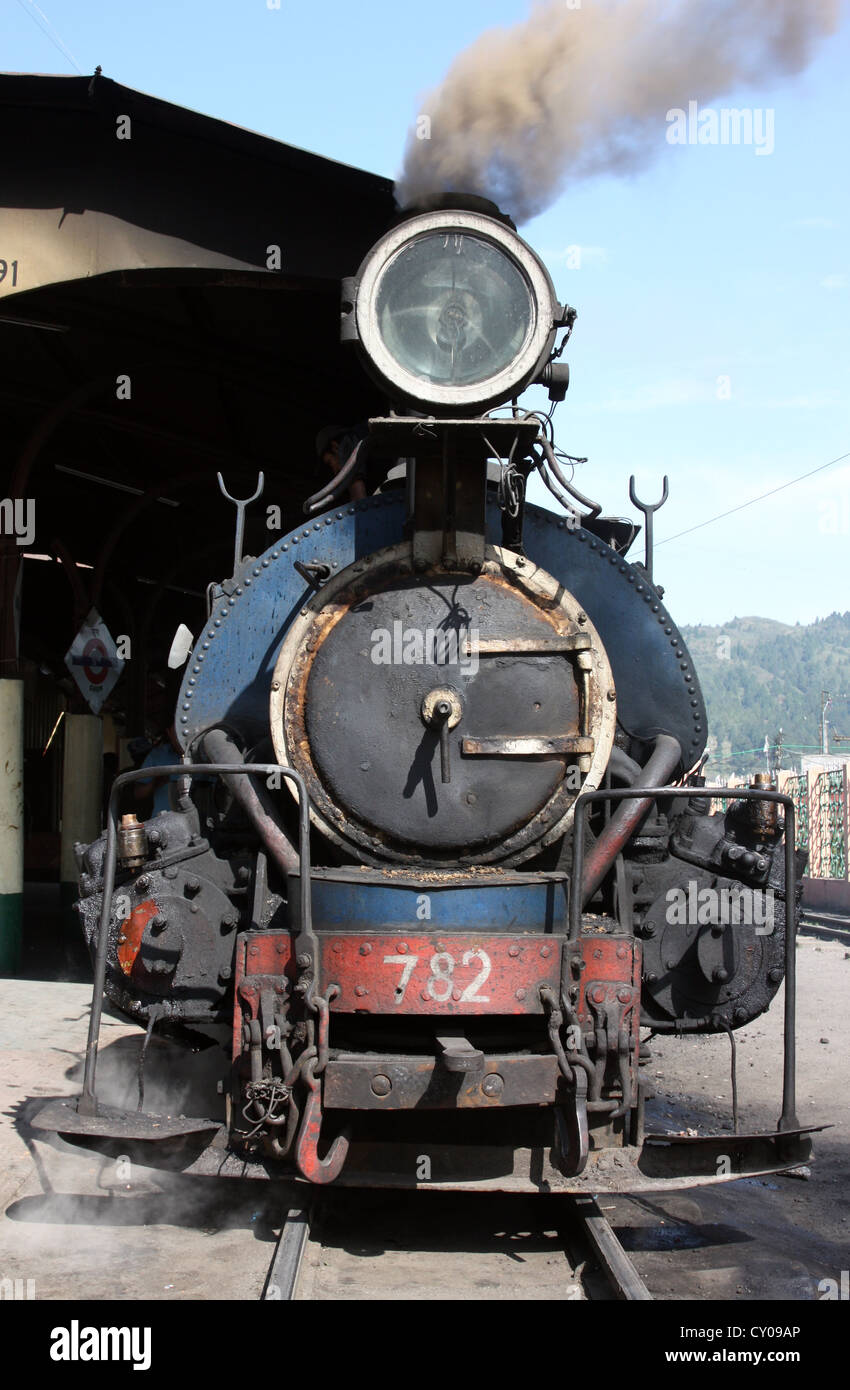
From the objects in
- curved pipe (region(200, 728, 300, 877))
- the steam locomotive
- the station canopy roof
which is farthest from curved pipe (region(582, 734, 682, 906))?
the station canopy roof

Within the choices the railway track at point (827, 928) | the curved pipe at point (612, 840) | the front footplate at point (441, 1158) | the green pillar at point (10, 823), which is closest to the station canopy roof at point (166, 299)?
the green pillar at point (10, 823)

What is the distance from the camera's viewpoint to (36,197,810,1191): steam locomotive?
150 inches

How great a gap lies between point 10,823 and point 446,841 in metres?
6.16

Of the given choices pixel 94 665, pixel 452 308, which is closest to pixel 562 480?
pixel 452 308

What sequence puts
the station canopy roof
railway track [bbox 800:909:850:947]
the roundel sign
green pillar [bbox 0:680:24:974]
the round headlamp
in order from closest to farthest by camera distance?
the round headlamp → the station canopy roof → green pillar [bbox 0:680:24:974] → the roundel sign → railway track [bbox 800:909:850:947]

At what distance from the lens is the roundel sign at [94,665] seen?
11094 mm

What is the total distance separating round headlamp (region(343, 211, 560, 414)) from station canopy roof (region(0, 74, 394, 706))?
3.83m

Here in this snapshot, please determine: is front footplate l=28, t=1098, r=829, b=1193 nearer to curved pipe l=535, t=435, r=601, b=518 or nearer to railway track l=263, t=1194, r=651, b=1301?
railway track l=263, t=1194, r=651, b=1301

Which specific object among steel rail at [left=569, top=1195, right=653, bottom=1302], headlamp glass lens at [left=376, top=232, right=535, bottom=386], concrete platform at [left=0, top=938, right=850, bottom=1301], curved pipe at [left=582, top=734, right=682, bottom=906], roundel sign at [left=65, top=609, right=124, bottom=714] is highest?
headlamp glass lens at [left=376, top=232, right=535, bottom=386]

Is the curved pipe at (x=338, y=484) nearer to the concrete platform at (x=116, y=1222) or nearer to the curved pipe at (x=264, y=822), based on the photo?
the curved pipe at (x=264, y=822)

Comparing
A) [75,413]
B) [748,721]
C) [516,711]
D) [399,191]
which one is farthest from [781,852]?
[748,721]

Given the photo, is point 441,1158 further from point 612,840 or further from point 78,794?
point 78,794

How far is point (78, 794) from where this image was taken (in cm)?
1139
